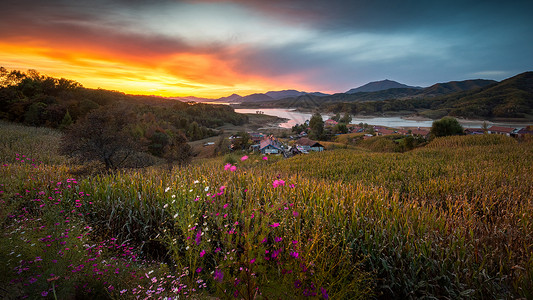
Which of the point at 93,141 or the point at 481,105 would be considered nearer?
the point at 93,141

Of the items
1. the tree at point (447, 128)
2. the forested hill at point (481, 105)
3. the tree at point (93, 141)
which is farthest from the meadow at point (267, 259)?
the forested hill at point (481, 105)

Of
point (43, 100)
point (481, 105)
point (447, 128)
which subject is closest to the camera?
point (447, 128)

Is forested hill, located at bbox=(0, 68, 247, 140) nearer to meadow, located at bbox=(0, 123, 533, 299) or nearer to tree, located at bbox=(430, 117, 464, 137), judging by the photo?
meadow, located at bbox=(0, 123, 533, 299)

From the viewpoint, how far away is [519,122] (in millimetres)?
50656

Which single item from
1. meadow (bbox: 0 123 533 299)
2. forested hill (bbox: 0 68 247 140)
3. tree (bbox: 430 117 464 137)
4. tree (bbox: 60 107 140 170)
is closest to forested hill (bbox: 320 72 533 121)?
tree (bbox: 430 117 464 137)

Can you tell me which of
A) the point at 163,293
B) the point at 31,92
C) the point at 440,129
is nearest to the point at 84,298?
the point at 163,293

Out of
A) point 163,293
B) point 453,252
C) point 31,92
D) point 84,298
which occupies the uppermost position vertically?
point 31,92

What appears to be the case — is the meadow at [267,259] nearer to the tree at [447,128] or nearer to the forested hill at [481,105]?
the tree at [447,128]

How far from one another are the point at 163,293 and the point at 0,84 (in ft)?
150

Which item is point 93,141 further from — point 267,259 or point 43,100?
point 43,100

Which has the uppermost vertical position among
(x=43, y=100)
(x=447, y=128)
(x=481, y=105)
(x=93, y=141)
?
(x=481, y=105)

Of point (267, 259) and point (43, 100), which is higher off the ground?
point (43, 100)

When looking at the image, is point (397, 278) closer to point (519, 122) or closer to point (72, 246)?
point (72, 246)

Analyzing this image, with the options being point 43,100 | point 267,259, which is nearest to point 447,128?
point 267,259
